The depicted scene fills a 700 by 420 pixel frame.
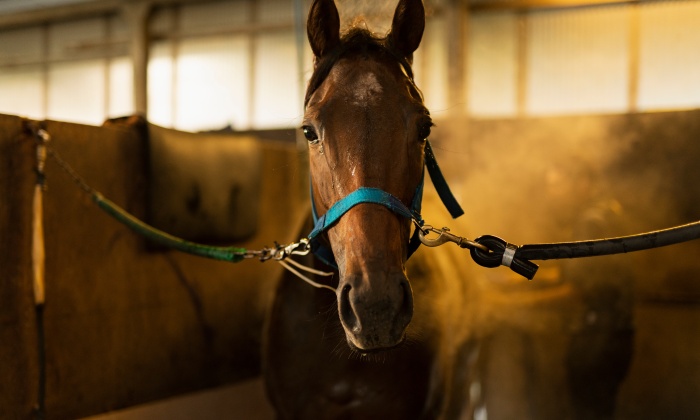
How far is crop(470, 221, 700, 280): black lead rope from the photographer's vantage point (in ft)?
5.27

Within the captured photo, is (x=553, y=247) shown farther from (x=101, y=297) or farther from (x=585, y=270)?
(x=585, y=270)

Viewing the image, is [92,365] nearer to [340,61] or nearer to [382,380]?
[382,380]

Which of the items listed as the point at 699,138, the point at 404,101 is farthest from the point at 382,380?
the point at 699,138

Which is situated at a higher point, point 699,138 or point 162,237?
point 699,138

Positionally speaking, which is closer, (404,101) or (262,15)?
(404,101)

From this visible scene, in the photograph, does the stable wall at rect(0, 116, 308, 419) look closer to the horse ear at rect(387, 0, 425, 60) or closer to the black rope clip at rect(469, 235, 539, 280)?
the horse ear at rect(387, 0, 425, 60)

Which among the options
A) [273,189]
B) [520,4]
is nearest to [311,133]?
[273,189]

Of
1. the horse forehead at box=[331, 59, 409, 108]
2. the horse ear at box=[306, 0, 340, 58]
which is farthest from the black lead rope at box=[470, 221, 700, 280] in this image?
the horse ear at box=[306, 0, 340, 58]

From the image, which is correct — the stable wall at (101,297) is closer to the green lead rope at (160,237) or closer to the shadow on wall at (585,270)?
the green lead rope at (160,237)

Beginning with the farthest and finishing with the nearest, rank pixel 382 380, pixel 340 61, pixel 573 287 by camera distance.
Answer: pixel 573 287, pixel 382 380, pixel 340 61

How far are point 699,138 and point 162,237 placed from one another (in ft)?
15.0

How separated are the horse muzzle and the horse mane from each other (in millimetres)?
675

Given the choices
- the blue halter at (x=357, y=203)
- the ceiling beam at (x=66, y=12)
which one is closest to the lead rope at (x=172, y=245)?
the blue halter at (x=357, y=203)

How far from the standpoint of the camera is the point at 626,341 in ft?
14.0
